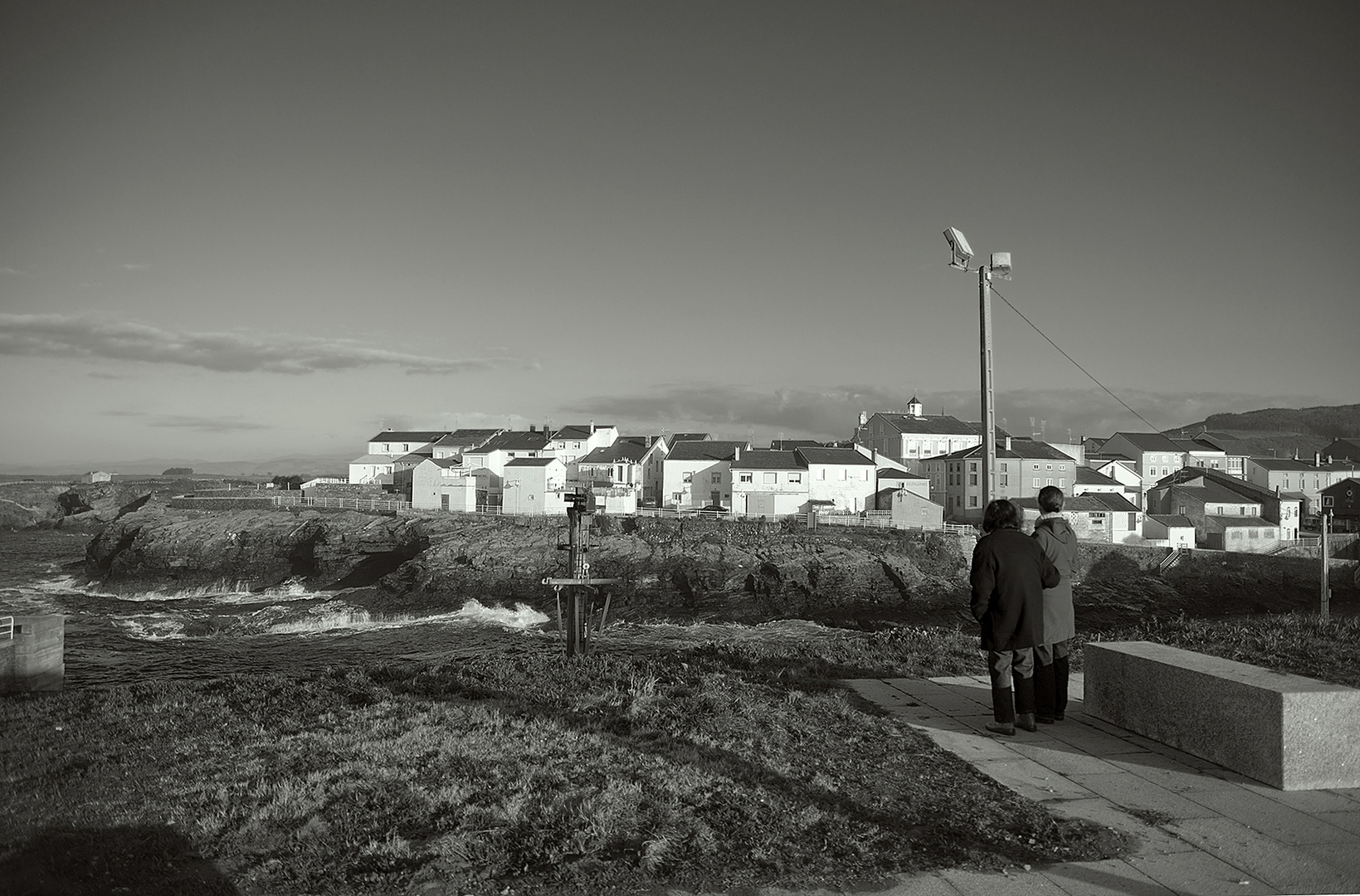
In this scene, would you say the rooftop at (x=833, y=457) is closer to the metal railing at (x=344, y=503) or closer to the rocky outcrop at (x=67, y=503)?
the metal railing at (x=344, y=503)

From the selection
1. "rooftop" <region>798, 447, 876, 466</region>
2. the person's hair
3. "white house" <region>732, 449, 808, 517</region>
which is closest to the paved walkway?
the person's hair

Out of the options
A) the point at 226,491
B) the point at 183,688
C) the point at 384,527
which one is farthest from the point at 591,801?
the point at 226,491

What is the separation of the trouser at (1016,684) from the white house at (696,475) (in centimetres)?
5835

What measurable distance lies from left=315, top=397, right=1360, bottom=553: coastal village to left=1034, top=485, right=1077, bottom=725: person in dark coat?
146 feet

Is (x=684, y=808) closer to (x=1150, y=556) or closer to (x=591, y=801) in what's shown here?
(x=591, y=801)

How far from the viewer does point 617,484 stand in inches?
2518

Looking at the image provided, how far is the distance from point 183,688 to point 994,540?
9.06m

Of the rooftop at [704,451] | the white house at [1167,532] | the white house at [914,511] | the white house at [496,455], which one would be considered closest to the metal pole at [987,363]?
the white house at [914,511]

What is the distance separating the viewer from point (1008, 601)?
641 cm

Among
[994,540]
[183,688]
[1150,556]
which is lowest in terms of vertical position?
[1150,556]

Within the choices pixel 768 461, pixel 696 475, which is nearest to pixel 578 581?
pixel 768 461

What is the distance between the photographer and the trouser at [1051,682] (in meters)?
6.95

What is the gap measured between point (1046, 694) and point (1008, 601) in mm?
1200

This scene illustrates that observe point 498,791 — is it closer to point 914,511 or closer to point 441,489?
point 914,511
